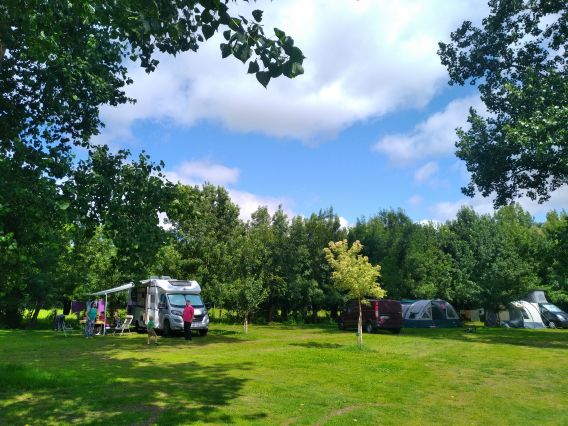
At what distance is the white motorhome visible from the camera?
23.8m

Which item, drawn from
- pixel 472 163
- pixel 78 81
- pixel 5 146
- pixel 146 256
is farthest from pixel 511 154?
pixel 5 146

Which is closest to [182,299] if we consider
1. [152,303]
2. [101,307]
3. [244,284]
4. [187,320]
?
[152,303]

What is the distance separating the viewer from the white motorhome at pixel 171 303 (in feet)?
78.2

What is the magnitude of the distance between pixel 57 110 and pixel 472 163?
17.5 meters

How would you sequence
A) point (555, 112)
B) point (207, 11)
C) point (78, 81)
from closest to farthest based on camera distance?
point (207, 11)
point (78, 81)
point (555, 112)

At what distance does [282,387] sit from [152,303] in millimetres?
17326

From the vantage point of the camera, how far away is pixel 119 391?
29.1ft

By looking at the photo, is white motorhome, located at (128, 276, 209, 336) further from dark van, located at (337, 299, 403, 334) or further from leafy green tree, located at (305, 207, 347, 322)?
leafy green tree, located at (305, 207, 347, 322)

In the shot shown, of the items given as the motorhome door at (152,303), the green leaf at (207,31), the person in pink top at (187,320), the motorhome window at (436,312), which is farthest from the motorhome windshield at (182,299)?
the green leaf at (207,31)

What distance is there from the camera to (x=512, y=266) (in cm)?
3722

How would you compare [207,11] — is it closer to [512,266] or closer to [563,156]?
[563,156]

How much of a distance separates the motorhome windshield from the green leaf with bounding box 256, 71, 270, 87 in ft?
70.5

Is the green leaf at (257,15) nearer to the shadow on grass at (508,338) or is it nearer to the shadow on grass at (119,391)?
the shadow on grass at (119,391)

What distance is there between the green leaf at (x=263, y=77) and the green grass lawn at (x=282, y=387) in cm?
497
